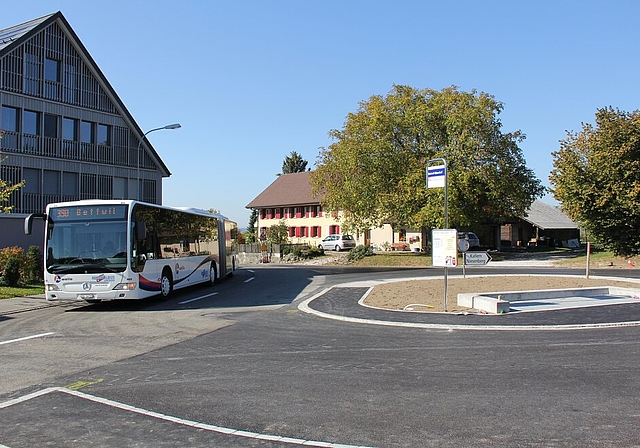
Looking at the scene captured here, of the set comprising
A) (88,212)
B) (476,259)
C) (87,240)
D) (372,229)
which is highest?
(372,229)

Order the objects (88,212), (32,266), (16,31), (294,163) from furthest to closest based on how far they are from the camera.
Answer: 1. (294,163)
2. (16,31)
3. (32,266)
4. (88,212)

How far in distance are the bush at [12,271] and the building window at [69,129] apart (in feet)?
43.4

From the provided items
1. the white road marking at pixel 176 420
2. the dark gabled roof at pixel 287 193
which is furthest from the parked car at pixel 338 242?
the white road marking at pixel 176 420

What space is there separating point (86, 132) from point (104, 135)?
1.29m

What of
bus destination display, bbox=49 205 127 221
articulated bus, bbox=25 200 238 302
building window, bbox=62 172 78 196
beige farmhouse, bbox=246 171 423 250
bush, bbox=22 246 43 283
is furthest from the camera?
beige farmhouse, bbox=246 171 423 250

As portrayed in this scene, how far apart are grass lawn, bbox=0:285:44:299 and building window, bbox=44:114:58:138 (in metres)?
13.0

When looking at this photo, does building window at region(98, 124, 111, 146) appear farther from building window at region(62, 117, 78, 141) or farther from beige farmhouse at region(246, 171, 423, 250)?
beige farmhouse at region(246, 171, 423, 250)

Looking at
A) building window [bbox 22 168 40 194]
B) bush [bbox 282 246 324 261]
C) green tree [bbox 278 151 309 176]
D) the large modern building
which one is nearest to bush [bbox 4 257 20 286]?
the large modern building

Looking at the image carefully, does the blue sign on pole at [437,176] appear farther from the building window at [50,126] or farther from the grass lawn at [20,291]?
the building window at [50,126]

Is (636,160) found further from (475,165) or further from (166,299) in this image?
(166,299)

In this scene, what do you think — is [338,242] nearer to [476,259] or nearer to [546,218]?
[546,218]

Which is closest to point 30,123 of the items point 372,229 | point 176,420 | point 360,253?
point 360,253

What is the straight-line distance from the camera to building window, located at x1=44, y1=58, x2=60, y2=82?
103 feet

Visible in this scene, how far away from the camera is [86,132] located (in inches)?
1331
